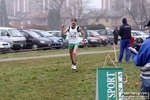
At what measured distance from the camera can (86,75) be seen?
36.0 ft

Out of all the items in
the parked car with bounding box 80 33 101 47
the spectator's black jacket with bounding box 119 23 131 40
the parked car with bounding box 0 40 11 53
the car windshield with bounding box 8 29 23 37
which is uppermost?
the spectator's black jacket with bounding box 119 23 131 40

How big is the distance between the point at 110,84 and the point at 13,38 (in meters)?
19.4

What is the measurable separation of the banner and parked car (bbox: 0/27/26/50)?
745 inches

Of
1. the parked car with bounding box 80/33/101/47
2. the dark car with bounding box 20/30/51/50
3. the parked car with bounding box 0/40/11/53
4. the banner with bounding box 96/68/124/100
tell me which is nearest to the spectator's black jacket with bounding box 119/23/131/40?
the parked car with bounding box 0/40/11/53

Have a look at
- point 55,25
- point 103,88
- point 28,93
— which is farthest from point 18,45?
point 55,25

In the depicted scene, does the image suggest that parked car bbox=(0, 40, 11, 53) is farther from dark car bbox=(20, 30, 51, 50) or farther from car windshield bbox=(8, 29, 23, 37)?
dark car bbox=(20, 30, 51, 50)

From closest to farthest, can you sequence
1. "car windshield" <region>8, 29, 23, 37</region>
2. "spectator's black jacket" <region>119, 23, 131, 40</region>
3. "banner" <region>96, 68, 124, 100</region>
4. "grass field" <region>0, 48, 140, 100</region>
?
1. "banner" <region>96, 68, 124, 100</region>
2. "grass field" <region>0, 48, 140, 100</region>
3. "spectator's black jacket" <region>119, 23, 131, 40</region>
4. "car windshield" <region>8, 29, 23, 37</region>

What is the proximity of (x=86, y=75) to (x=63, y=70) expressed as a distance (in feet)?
4.57

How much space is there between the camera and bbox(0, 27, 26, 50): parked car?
24.1 metres

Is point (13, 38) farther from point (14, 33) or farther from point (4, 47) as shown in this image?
point (4, 47)

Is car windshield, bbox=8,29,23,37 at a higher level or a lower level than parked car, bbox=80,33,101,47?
higher

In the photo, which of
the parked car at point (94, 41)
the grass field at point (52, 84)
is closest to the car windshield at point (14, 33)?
the parked car at point (94, 41)

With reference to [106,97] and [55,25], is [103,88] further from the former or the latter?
[55,25]

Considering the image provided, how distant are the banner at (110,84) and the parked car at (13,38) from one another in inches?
745
